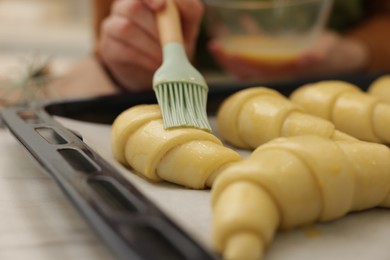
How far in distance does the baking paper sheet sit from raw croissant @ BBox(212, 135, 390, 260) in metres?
0.01

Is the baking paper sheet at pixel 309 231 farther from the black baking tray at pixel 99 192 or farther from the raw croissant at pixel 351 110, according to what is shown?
the raw croissant at pixel 351 110

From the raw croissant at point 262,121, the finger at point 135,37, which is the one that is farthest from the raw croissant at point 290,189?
the finger at point 135,37

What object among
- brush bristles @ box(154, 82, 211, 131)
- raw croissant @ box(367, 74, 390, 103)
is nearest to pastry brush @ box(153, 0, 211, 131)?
brush bristles @ box(154, 82, 211, 131)

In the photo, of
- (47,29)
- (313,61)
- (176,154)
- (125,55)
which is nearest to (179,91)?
(176,154)

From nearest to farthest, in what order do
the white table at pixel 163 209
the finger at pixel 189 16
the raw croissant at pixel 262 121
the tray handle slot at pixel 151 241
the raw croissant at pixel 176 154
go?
the tray handle slot at pixel 151 241, the white table at pixel 163 209, the raw croissant at pixel 176 154, the raw croissant at pixel 262 121, the finger at pixel 189 16

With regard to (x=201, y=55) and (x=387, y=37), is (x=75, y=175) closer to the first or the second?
(x=201, y=55)

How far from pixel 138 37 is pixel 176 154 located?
0.44 meters

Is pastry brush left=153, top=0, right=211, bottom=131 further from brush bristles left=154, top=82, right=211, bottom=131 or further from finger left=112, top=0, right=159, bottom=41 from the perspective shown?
finger left=112, top=0, right=159, bottom=41

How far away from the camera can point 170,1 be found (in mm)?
971

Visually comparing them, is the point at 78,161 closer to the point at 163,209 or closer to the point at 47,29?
the point at 163,209

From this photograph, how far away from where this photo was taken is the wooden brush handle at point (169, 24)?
0.90m

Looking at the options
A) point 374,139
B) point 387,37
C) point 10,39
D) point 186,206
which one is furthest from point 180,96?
point 10,39

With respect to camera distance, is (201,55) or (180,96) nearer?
(180,96)

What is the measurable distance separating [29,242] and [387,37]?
147 centimetres
